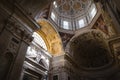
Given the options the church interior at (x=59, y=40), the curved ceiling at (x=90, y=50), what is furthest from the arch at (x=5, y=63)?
the curved ceiling at (x=90, y=50)

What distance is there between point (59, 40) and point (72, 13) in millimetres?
5655

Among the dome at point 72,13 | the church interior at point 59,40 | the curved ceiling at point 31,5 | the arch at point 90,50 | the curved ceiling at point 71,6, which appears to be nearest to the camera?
the church interior at point 59,40

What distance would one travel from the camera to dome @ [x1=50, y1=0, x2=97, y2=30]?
51.0 ft

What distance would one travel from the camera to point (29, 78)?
31.9 ft

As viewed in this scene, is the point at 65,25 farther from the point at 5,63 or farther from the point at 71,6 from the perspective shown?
the point at 5,63

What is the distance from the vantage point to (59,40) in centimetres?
1362

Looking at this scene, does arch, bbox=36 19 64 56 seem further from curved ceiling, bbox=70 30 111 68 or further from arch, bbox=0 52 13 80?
arch, bbox=0 52 13 80

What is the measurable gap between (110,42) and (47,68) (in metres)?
6.33

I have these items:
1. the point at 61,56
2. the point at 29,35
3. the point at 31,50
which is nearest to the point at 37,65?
the point at 31,50

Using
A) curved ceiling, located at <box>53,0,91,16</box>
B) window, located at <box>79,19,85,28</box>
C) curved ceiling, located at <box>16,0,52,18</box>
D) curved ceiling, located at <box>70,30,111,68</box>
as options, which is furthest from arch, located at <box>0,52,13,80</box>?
curved ceiling, located at <box>53,0,91,16</box>

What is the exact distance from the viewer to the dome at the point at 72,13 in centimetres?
1556

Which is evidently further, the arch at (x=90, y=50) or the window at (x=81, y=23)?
the window at (x=81, y=23)

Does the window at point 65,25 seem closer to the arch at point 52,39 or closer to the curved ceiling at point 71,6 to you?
the curved ceiling at point 71,6

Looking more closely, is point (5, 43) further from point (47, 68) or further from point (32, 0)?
point (47, 68)
